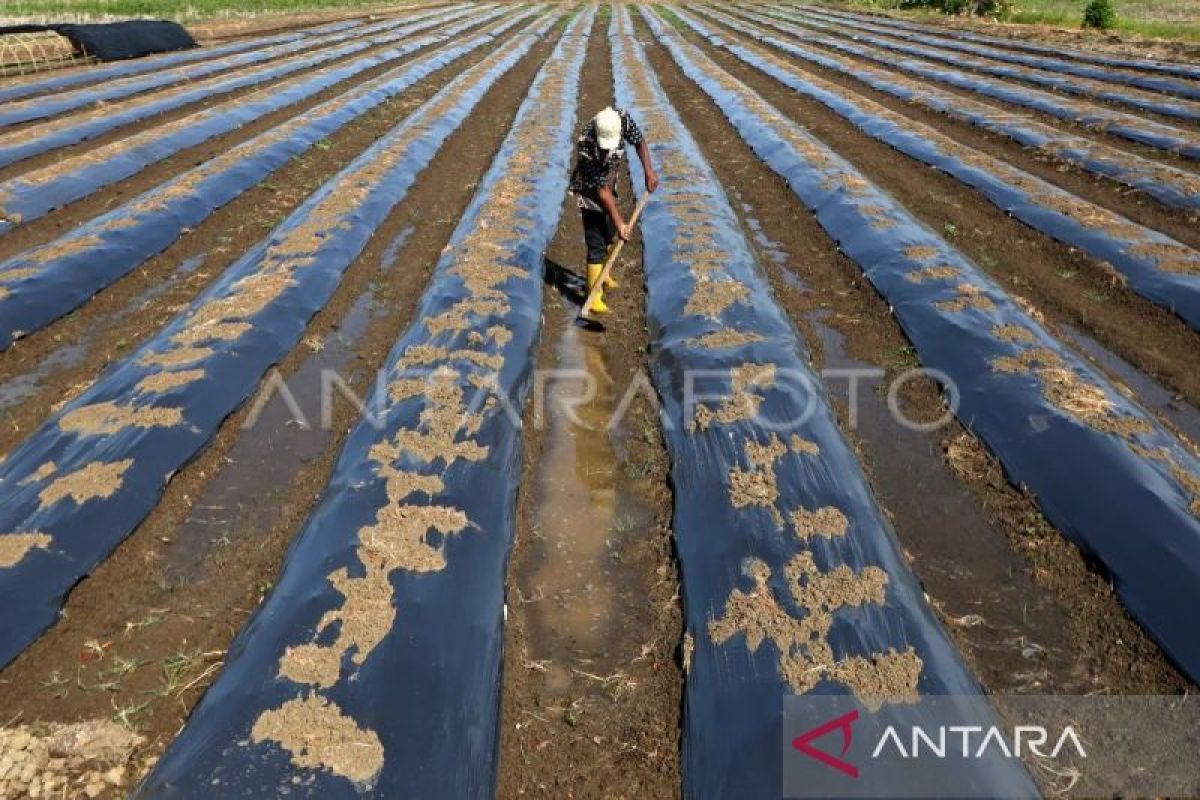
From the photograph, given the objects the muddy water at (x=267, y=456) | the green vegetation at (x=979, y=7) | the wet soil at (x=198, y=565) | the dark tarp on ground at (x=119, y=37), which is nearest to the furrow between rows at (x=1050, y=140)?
the wet soil at (x=198, y=565)

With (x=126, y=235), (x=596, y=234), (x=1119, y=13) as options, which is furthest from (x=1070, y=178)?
(x=1119, y=13)

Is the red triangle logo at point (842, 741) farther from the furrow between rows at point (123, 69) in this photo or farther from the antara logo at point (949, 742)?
the furrow between rows at point (123, 69)

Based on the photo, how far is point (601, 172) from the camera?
20.4 feet

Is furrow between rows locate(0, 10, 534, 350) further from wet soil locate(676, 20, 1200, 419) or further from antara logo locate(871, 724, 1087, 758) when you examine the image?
wet soil locate(676, 20, 1200, 419)

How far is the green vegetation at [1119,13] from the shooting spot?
24.7m

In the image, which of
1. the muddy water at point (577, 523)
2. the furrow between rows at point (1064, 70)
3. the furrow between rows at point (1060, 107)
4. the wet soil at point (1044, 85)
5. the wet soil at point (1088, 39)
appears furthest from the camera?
the wet soil at point (1088, 39)

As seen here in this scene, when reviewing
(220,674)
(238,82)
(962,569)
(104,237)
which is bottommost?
(962,569)

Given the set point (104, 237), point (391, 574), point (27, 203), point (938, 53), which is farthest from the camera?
point (938, 53)

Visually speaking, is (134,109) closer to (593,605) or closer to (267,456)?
(267,456)

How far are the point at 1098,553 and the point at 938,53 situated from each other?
22812 mm

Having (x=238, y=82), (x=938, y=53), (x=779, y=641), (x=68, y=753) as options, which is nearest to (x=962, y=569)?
(x=779, y=641)

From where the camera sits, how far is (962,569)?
3973mm

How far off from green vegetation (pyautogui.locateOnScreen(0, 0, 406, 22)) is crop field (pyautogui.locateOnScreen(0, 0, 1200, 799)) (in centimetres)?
2743

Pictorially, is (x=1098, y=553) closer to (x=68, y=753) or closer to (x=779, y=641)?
(x=779, y=641)
